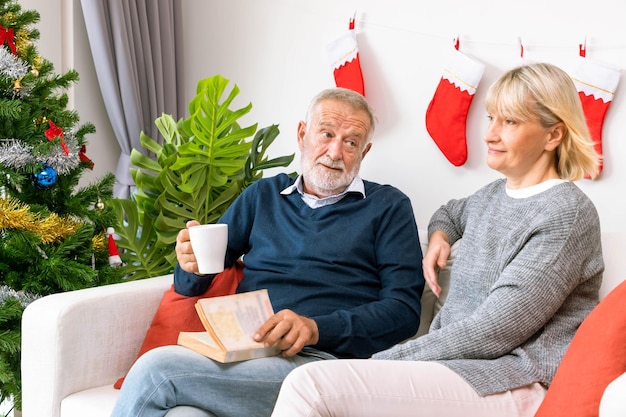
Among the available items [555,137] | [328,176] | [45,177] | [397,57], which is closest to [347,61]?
[397,57]

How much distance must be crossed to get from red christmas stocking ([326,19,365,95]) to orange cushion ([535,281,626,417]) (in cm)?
172

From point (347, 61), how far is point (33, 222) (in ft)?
4.40

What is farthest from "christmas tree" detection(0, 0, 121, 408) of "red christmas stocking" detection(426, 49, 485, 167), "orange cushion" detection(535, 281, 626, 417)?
"orange cushion" detection(535, 281, 626, 417)

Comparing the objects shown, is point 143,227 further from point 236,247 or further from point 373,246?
point 373,246

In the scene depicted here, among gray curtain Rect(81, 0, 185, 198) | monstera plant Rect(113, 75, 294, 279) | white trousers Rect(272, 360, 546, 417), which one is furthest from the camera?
gray curtain Rect(81, 0, 185, 198)

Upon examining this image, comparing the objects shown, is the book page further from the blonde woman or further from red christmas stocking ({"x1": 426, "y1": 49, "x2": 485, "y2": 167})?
red christmas stocking ({"x1": 426, "y1": 49, "x2": 485, "y2": 167})

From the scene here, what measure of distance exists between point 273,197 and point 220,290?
0.32 meters

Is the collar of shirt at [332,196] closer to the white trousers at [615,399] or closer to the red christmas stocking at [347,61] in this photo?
the red christmas stocking at [347,61]

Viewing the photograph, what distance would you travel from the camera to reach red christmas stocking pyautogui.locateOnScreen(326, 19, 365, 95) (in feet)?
9.80

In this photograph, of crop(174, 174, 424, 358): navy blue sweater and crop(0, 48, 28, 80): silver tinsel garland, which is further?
crop(0, 48, 28, 80): silver tinsel garland

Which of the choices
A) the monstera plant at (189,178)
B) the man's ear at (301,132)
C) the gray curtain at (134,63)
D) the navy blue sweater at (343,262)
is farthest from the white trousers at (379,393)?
the gray curtain at (134,63)

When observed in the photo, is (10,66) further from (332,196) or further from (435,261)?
(435,261)

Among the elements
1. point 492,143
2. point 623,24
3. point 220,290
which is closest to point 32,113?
point 220,290

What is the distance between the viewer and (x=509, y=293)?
1643mm
